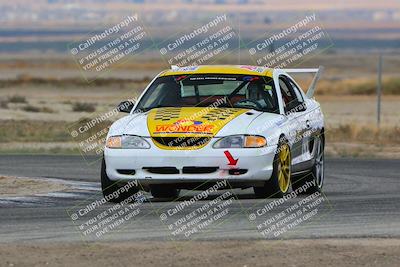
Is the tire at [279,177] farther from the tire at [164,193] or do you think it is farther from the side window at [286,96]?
the tire at [164,193]

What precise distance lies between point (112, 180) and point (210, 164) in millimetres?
1156

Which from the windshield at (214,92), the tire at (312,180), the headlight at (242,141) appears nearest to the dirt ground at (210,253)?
the headlight at (242,141)

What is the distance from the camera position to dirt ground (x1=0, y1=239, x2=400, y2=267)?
9891mm

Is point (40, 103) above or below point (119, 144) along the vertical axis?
below

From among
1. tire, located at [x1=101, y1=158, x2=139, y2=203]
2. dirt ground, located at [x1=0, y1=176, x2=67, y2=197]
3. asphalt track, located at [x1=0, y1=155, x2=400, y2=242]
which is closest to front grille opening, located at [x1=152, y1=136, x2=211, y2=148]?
asphalt track, located at [x1=0, y1=155, x2=400, y2=242]

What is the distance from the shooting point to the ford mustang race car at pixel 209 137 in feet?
46.4

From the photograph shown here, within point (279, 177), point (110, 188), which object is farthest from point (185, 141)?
point (279, 177)

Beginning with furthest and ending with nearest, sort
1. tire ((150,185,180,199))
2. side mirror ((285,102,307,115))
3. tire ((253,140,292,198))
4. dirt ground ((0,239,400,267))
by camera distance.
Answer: side mirror ((285,102,307,115)), tire ((150,185,180,199)), tire ((253,140,292,198)), dirt ground ((0,239,400,267))

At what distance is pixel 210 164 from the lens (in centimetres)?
1407

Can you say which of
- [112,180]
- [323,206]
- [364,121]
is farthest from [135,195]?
[364,121]

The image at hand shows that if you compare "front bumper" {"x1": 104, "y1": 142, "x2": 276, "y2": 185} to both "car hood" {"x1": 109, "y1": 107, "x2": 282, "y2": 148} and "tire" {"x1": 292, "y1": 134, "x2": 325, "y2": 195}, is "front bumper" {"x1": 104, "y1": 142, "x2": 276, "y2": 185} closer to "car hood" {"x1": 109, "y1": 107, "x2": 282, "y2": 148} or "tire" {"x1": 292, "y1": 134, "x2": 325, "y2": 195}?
"car hood" {"x1": 109, "y1": 107, "x2": 282, "y2": 148}

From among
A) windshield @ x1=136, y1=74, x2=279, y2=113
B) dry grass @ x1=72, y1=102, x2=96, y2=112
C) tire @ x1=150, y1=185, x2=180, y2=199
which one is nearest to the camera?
tire @ x1=150, y1=185, x2=180, y2=199

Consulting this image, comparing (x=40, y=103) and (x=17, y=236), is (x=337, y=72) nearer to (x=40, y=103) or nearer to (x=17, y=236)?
(x=40, y=103)

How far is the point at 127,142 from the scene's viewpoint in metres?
14.3
